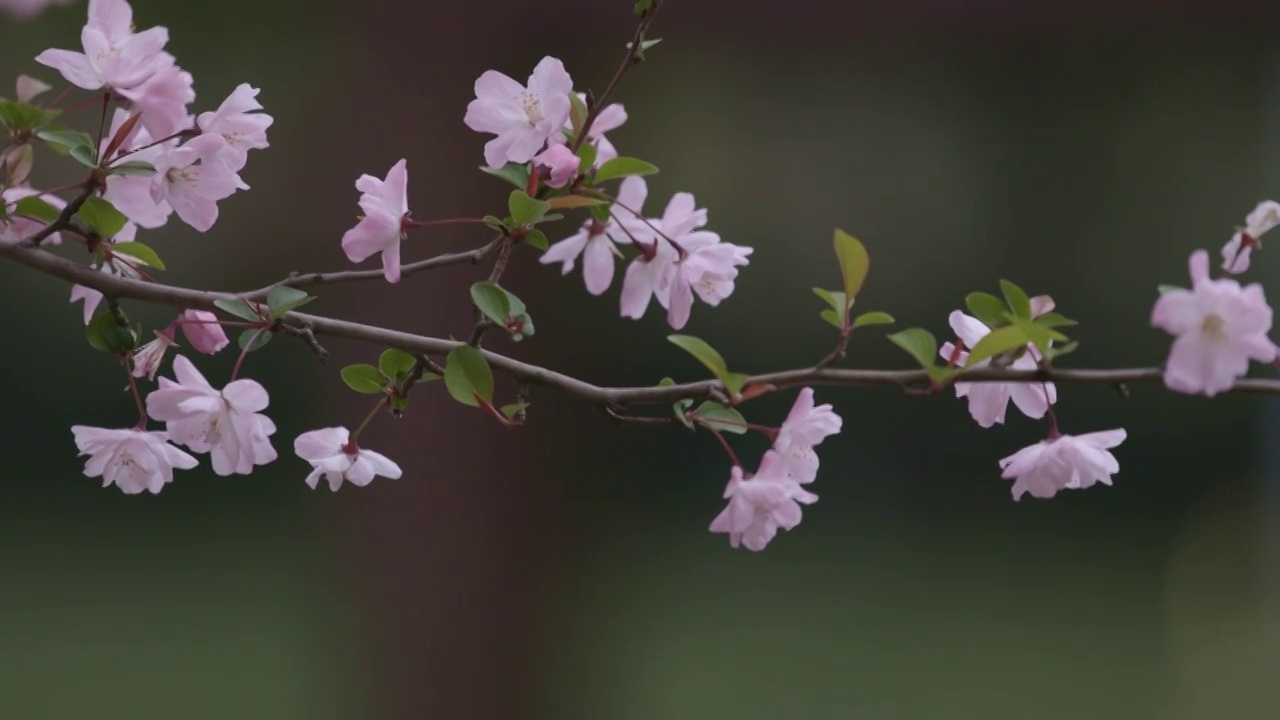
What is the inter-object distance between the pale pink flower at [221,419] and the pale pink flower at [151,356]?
2 centimetres

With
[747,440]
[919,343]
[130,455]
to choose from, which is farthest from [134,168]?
[747,440]

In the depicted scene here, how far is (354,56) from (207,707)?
1.67m

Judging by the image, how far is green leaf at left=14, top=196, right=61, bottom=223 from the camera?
637 millimetres

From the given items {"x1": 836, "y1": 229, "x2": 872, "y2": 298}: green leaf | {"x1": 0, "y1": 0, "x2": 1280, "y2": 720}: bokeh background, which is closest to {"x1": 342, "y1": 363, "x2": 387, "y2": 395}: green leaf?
{"x1": 836, "y1": 229, "x2": 872, "y2": 298}: green leaf

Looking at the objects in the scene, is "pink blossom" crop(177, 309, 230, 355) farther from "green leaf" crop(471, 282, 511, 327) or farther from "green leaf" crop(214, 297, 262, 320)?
"green leaf" crop(471, 282, 511, 327)

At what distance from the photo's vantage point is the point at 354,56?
281cm

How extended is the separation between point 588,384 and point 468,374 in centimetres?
6

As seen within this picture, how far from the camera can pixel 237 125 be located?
654 mm

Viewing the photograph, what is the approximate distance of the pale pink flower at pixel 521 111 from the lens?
0.65 metres

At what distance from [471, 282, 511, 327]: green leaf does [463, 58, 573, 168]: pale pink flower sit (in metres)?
0.08

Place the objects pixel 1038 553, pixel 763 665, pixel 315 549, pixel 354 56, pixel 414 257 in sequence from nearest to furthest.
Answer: pixel 414 257
pixel 354 56
pixel 315 549
pixel 763 665
pixel 1038 553

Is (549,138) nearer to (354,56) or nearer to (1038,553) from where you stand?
(354,56)

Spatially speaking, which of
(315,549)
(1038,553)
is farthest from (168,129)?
(1038,553)

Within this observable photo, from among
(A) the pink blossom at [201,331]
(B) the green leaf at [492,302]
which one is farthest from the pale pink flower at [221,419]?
(B) the green leaf at [492,302]
